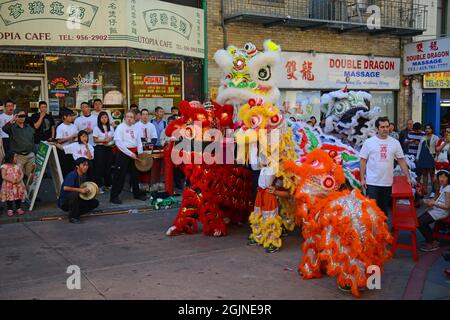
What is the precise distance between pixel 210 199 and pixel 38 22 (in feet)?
20.8

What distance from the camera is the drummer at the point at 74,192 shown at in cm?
790

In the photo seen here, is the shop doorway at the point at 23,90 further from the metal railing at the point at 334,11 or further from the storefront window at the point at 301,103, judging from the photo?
the storefront window at the point at 301,103

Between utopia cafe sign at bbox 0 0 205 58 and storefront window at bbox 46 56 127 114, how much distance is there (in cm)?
111

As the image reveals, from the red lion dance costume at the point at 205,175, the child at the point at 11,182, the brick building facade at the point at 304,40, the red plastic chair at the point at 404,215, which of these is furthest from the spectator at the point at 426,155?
the child at the point at 11,182

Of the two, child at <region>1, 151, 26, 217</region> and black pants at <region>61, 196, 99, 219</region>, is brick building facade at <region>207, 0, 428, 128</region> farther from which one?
child at <region>1, 151, 26, 217</region>

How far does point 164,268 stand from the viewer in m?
5.66

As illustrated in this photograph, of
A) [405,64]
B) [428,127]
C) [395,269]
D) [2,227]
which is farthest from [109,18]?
[405,64]

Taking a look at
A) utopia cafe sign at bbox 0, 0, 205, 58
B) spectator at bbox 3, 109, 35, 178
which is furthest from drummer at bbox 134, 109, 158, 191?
spectator at bbox 3, 109, 35, 178

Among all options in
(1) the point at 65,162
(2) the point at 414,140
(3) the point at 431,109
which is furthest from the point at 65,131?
(3) the point at 431,109

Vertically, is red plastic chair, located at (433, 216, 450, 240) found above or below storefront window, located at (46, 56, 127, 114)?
below

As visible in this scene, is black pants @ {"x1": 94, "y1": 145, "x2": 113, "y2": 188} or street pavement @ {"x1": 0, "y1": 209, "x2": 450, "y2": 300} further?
black pants @ {"x1": 94, "y1": 145, "x2": 113, "y2": 188}

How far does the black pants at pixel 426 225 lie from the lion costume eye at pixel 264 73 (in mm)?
2726

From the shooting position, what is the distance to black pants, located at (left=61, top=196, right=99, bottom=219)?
26.1ft

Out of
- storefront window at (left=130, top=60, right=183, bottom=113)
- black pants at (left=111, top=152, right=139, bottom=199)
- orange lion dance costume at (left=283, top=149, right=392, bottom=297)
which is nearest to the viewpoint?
orange lion dance costume at (left=283, top=149, right=392, bottom=297)
